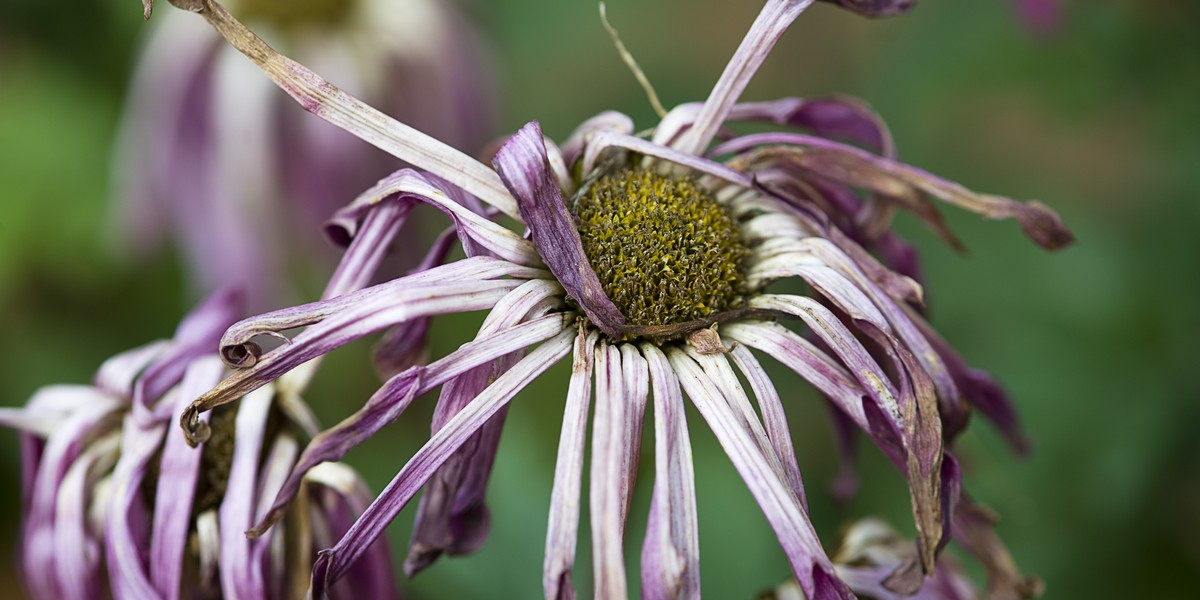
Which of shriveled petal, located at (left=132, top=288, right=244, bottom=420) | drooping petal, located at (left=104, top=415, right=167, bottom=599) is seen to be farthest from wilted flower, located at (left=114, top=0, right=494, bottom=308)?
drooping petal, located at (left=104, top=415, right=167, bottom=599)

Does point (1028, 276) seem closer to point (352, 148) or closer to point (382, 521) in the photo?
point (352, 148)

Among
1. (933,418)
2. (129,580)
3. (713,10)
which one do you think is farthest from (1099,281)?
(129,580)

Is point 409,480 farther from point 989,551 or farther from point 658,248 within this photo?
point 989,551

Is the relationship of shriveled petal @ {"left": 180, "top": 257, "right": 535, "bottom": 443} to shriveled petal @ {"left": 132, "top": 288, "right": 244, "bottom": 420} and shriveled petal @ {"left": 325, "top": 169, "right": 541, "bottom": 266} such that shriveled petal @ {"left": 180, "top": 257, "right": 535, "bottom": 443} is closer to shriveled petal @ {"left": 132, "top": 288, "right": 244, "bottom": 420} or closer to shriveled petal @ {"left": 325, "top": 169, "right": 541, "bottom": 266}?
shriveled petal @ {"left": 325, "top": 169, "right": 541, "bottom": 266}

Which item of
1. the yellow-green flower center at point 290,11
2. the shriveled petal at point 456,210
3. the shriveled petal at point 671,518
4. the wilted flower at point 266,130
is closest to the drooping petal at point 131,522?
the shriveled petal at point 456,210

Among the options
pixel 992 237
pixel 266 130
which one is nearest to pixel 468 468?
pixel 266 130
